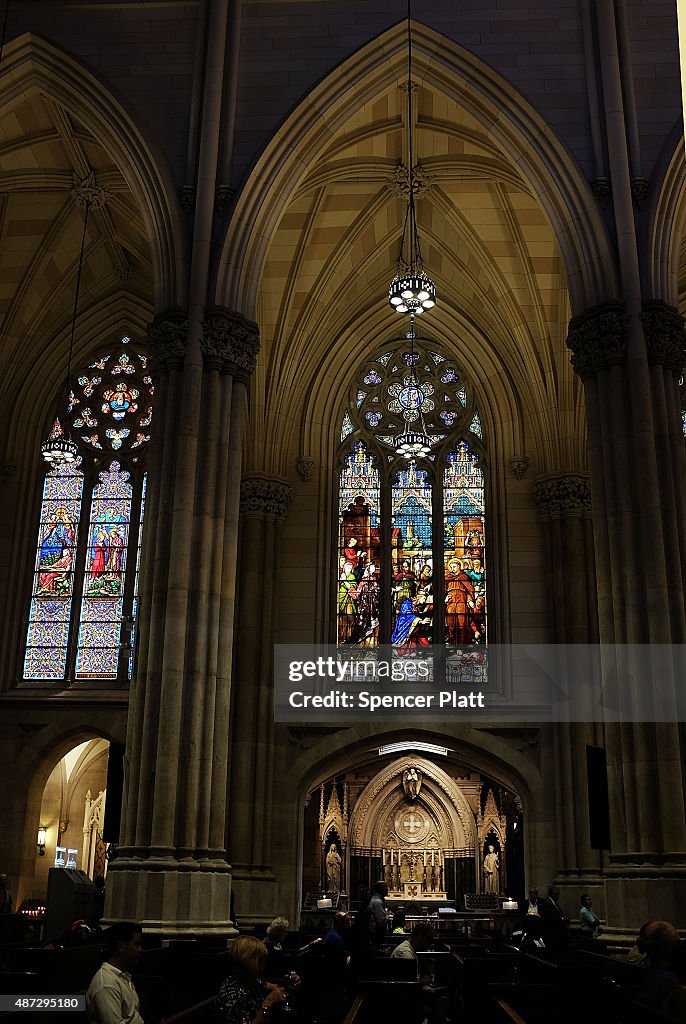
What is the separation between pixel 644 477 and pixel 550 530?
7.20 m

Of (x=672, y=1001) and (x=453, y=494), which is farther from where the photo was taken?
(x=453, y=494)

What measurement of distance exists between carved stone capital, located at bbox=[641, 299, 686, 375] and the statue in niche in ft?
43.1

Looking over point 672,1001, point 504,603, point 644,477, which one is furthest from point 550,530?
point 672,1001

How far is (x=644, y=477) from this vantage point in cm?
1278

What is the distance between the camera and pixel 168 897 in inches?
460

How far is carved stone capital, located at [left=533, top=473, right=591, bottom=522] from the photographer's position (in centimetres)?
1983

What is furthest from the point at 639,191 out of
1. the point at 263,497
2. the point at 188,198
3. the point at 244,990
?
the point at 244,990

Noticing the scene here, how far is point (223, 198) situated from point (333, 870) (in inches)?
576

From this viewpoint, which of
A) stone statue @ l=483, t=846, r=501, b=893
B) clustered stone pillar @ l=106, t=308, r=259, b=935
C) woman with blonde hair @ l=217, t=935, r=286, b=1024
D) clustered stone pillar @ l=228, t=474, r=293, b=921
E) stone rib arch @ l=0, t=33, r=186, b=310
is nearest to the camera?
woman with blonde hair @ l=217, t=935, r=286, b=1024

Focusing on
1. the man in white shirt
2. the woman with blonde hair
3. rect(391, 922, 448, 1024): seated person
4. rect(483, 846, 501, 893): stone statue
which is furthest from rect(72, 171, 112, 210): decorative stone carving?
the woman with blonde hair

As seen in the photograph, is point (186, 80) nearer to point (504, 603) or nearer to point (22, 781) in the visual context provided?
point (504, 603)

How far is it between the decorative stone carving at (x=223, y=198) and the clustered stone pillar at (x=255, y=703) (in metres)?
6.49

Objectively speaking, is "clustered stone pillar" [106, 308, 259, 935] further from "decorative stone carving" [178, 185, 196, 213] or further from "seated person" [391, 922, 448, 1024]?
"seated person" [391, 922, 448, 1024]

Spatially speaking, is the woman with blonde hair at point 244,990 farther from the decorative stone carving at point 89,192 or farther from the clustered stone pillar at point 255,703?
the decorative stone carving at point 89,192
